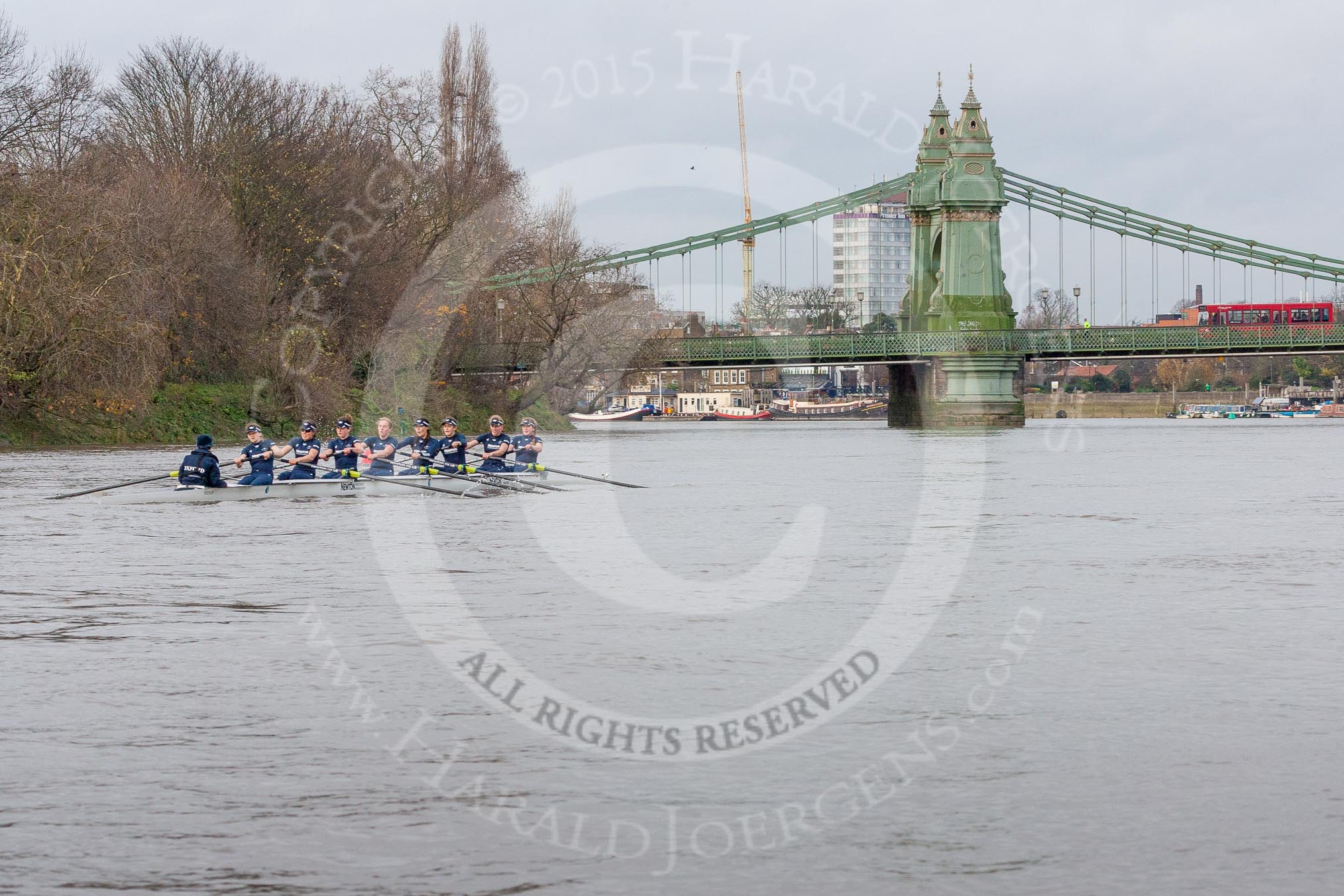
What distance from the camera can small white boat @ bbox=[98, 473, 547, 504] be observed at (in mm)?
27094

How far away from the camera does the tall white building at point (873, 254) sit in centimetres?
9412

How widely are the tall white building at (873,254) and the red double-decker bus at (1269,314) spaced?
581 inches

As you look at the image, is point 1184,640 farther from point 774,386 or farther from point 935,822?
point 774,386

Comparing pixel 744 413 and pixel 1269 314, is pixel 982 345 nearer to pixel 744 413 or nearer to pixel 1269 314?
pixel 1269 314

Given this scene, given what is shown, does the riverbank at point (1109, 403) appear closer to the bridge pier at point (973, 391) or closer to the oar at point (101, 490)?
the bridge pier at point (973, 391)

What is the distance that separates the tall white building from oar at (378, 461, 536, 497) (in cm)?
5630

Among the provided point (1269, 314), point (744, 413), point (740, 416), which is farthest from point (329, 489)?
point (744, 413)

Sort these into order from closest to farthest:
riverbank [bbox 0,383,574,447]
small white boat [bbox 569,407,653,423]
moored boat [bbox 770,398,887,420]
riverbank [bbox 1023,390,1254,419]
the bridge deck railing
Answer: riverbank [bbox 0,383,574,447] < the bridge deck railing < riverbank [bbox 1023,390,1254,419] < small white boat [bbox 569,407,653,423] < moored boat [bbox 770,398,887,420]

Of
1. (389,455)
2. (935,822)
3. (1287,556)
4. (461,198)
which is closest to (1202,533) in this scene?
(1287,556)

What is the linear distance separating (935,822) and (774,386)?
18006 cm

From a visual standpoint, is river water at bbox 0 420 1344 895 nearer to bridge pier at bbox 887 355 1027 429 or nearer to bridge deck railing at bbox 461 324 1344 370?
bridge deck railing at bbox 461 324 1344 370

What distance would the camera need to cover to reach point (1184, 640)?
42.3ft

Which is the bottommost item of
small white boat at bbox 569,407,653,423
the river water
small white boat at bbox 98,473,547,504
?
small white boat at bbox 569,407,653,423

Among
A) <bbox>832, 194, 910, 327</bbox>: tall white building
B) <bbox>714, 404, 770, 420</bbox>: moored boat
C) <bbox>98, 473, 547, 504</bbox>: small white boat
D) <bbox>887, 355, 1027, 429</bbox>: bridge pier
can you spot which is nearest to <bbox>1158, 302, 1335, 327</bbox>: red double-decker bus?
<bbox>887, 355, 1027, 429</bbox>: bridge pier
